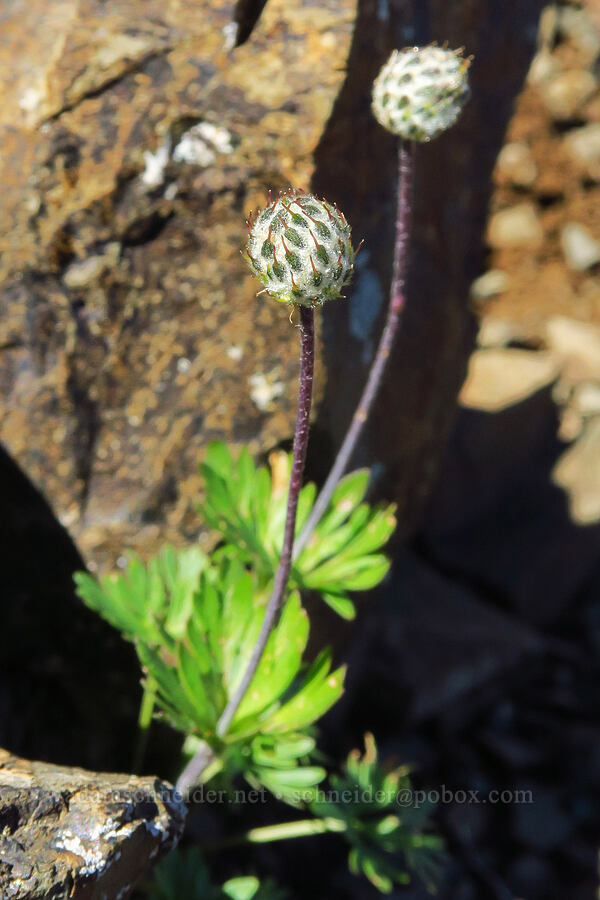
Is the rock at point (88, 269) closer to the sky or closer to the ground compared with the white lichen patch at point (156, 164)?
closer to the ground

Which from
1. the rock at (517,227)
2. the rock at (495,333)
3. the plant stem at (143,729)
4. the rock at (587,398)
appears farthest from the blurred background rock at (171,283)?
the rock at (517,227)

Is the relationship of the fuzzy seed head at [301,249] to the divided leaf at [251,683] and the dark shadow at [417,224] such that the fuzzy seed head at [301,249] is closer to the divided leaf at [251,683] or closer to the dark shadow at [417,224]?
the divided leaf at [251,683]

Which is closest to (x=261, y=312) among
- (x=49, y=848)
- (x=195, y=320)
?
(x=195, y=320)

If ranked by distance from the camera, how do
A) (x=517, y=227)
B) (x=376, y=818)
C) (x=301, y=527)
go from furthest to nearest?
(x=517, y=227) < (x=376, y=818) < (x=301, y=527)

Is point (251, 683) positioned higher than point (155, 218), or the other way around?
point (155, 218)

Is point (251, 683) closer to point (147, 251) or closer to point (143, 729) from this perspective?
point (143, 729)

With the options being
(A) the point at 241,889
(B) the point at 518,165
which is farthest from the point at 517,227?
(A) the point at 241,889
